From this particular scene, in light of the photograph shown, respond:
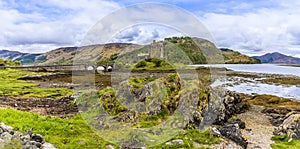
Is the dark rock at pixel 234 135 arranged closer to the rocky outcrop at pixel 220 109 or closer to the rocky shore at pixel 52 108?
the rocky outcrop at pixel 220 109

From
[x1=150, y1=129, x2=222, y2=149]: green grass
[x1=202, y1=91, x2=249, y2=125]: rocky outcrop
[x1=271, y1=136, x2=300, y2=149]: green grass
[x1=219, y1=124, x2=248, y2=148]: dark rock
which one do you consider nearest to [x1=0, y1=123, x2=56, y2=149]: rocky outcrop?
[x1=150, y1=129, x2=222, y2=149]: green grass

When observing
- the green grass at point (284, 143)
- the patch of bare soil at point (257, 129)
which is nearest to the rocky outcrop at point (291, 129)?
the green grass at point (284, 143)

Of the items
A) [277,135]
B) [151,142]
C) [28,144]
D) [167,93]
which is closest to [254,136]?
[277,135]

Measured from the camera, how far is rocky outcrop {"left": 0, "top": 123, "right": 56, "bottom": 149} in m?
12.6

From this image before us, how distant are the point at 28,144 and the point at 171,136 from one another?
888cm

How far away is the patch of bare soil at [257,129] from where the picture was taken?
21.3 m

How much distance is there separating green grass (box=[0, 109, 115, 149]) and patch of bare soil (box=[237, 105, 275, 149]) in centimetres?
1127

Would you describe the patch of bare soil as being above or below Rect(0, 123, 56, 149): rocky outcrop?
below

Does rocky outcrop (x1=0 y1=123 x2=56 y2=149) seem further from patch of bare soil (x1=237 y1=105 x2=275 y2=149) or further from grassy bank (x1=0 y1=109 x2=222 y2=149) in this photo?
patch of bare soil (x1=237 y1=105 x2=275 y2=149)

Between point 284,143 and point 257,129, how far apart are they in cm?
552

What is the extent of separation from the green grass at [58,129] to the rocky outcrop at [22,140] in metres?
0.64

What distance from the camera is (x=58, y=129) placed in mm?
17828

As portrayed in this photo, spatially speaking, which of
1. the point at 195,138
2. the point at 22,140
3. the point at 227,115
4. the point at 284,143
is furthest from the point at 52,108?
the point at 284,143

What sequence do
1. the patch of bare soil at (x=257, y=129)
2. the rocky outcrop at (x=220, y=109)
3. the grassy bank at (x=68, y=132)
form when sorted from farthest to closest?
the rocky outcrop at (x=220, y=109)
the patch of bare soil at (x=257, y=129)
the grassy bank at (x=68, y=132)
